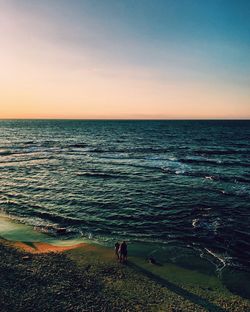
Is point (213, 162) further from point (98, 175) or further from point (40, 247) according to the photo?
point (40, 247)

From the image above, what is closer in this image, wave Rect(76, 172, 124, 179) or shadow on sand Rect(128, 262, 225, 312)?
shadow on sand Rect(128, 262, 225, 312)

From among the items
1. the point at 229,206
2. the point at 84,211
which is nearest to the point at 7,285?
the point at 84,211

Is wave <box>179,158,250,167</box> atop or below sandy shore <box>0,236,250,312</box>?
atop

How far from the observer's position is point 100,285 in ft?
55.9

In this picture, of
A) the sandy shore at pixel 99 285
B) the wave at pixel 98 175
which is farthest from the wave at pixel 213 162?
the sandy shore at pixel 99 285

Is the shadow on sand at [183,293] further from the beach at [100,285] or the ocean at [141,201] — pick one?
the ocean at [141,201]

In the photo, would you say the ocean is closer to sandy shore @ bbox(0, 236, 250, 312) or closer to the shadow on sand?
sandy shore @ bbox(0, 236, 250, 312)

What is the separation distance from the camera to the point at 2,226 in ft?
90.2

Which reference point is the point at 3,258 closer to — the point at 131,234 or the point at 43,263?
the point at 43,263

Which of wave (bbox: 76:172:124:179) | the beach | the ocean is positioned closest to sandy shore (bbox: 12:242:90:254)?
the beach

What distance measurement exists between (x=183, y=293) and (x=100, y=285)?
16.0ft

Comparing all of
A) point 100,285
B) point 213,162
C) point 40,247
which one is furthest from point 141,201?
point 213,162

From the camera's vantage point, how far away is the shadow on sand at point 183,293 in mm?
15406

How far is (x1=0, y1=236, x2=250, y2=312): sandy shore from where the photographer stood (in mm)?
15242
